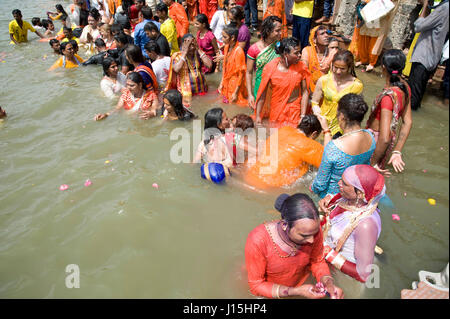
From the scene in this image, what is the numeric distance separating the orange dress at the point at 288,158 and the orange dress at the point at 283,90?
0.88 metres

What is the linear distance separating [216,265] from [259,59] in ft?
9.90

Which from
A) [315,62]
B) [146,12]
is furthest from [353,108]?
[146,12]

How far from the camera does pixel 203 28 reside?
614 centimetres

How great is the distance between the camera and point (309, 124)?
11.0 ft

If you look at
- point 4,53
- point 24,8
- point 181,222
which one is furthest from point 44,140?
point 24,8

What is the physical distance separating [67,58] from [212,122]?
20.0 feet

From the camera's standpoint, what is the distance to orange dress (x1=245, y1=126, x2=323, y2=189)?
323 cm

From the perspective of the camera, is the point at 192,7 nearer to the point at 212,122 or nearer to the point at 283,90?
the point at 283,90

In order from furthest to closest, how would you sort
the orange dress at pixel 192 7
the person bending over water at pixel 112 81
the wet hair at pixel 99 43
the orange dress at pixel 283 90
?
the orange dress at pixel 192 7
the wet hair at pixel 99 43
the person bending over water at pixel 112 81
the orange dress at pixel 283 90

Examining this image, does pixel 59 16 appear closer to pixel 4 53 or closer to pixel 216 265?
pixel 4 53

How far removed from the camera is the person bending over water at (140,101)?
515cm

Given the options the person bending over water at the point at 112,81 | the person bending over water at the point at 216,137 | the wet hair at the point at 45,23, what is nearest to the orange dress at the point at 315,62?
the person bending over water at the point at 216,137

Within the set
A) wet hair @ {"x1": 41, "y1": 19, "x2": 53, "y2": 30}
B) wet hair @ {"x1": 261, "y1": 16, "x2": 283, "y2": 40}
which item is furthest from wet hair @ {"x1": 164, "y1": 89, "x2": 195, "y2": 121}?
wet hair @ {"x1": 41, "y1": 19, "x2": 53, "y2": 30}

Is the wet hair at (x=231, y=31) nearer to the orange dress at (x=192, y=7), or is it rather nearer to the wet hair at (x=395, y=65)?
the wet hair at (x=395, y=65)
